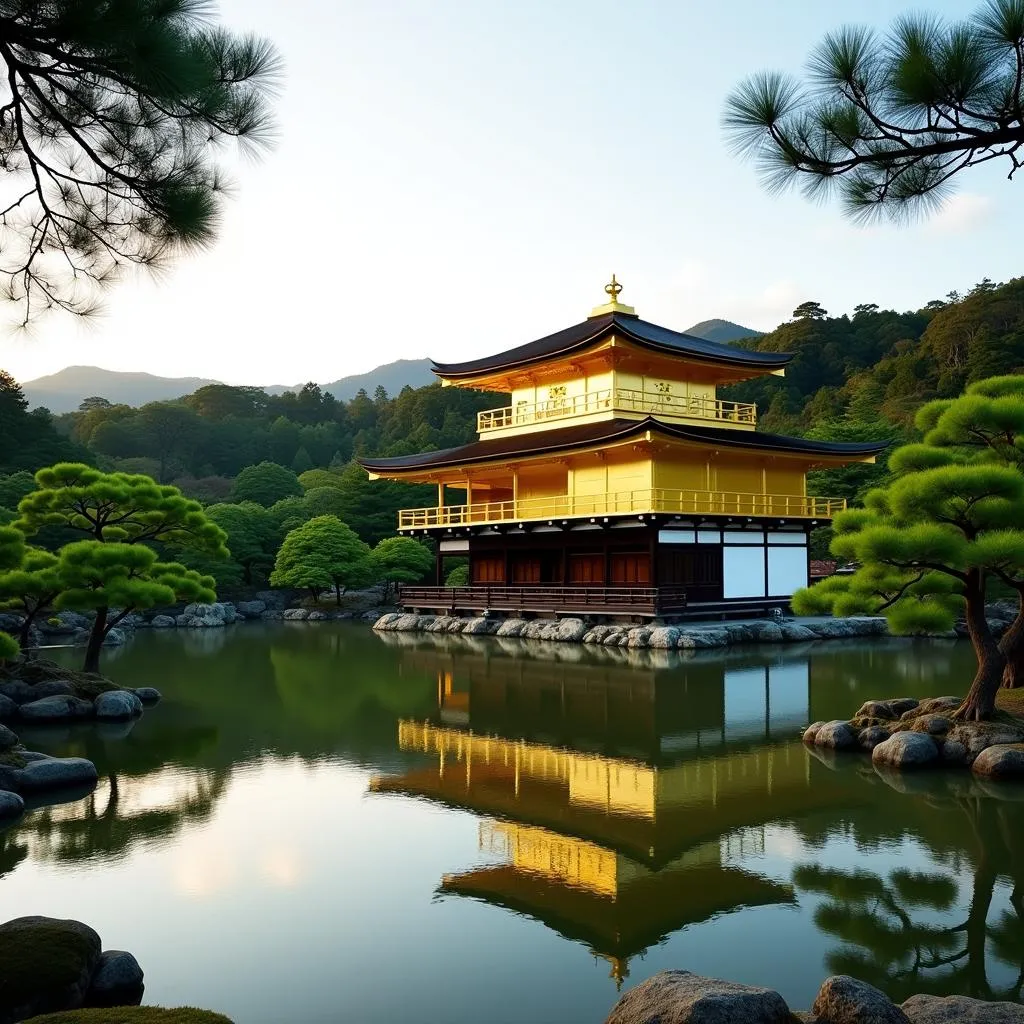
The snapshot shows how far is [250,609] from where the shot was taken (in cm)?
3653

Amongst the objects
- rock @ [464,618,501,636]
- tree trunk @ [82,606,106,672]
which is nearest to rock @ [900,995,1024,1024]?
tree trunk @ [82,606,106,672]

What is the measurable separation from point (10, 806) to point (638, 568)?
63.7ft

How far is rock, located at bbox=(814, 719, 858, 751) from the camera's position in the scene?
1083cm

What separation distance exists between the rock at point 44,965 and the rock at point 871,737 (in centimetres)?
852

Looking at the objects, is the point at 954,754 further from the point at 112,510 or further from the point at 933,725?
the point at 112,510

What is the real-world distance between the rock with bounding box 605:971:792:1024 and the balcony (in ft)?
78.2

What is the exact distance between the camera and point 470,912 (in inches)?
238

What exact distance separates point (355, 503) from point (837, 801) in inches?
1420

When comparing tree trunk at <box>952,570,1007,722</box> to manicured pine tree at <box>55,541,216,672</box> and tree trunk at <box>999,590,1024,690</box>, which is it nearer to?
tree trunk at <box>999,590,1024,690</box>

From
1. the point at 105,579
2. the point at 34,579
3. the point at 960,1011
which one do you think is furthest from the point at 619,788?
the point at 34,579

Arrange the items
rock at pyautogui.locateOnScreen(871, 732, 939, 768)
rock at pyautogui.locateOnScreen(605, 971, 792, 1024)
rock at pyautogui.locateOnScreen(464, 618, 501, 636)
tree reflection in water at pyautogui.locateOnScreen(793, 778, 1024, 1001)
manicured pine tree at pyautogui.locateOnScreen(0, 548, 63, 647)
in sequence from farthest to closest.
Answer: rock at pyautogui.locateOnScreen(464, 618, 501, 636), manicured pine tree at pyautogui.locateOnScreen(0, 548, 63, 647), rock at pyautogui.locateOnScreen(871, 732, 939, 768), tree reflection in water at pyautogui.locateOnScreen(793, 778, 1024, 1001), rock at pyautogui.locateOnScreen(605, 971, 792, 1024)

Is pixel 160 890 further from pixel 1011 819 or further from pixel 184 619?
pixel 184 619

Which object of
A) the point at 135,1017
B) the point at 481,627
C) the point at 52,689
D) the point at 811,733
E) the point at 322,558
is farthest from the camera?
the point at 322,558

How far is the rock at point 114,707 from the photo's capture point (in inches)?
532
